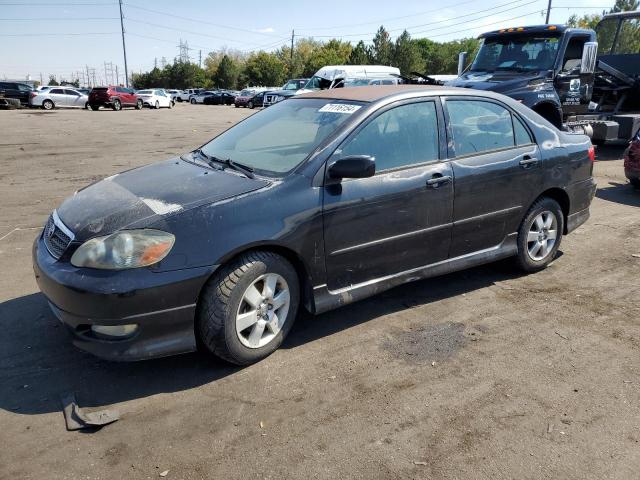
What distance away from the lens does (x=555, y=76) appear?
10.5m

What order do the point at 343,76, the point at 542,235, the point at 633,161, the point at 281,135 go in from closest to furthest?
the point at 281,135, the point at 542,235, the point at 633,161, the point at 343,76

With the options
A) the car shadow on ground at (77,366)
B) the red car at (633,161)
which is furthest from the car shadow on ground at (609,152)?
the car shadow on ground at (77,366)

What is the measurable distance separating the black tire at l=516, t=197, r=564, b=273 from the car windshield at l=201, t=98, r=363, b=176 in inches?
77.9

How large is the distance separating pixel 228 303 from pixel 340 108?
176 centimetres

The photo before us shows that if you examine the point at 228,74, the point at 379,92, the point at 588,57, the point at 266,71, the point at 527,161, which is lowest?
the point at 527,161

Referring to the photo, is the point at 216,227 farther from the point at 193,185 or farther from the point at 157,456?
the point at 157,456

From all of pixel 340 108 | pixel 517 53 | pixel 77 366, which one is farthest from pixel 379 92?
pixel 517 53

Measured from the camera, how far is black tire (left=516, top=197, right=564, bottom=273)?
15.5 feet

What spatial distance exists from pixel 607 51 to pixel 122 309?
1518 cm

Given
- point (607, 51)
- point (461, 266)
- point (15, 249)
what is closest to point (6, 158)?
point (15, 249)

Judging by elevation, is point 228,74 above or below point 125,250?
above

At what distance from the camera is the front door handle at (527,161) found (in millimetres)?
4555

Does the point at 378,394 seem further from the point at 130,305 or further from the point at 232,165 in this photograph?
the point at 232,165

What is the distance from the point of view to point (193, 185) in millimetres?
3482
